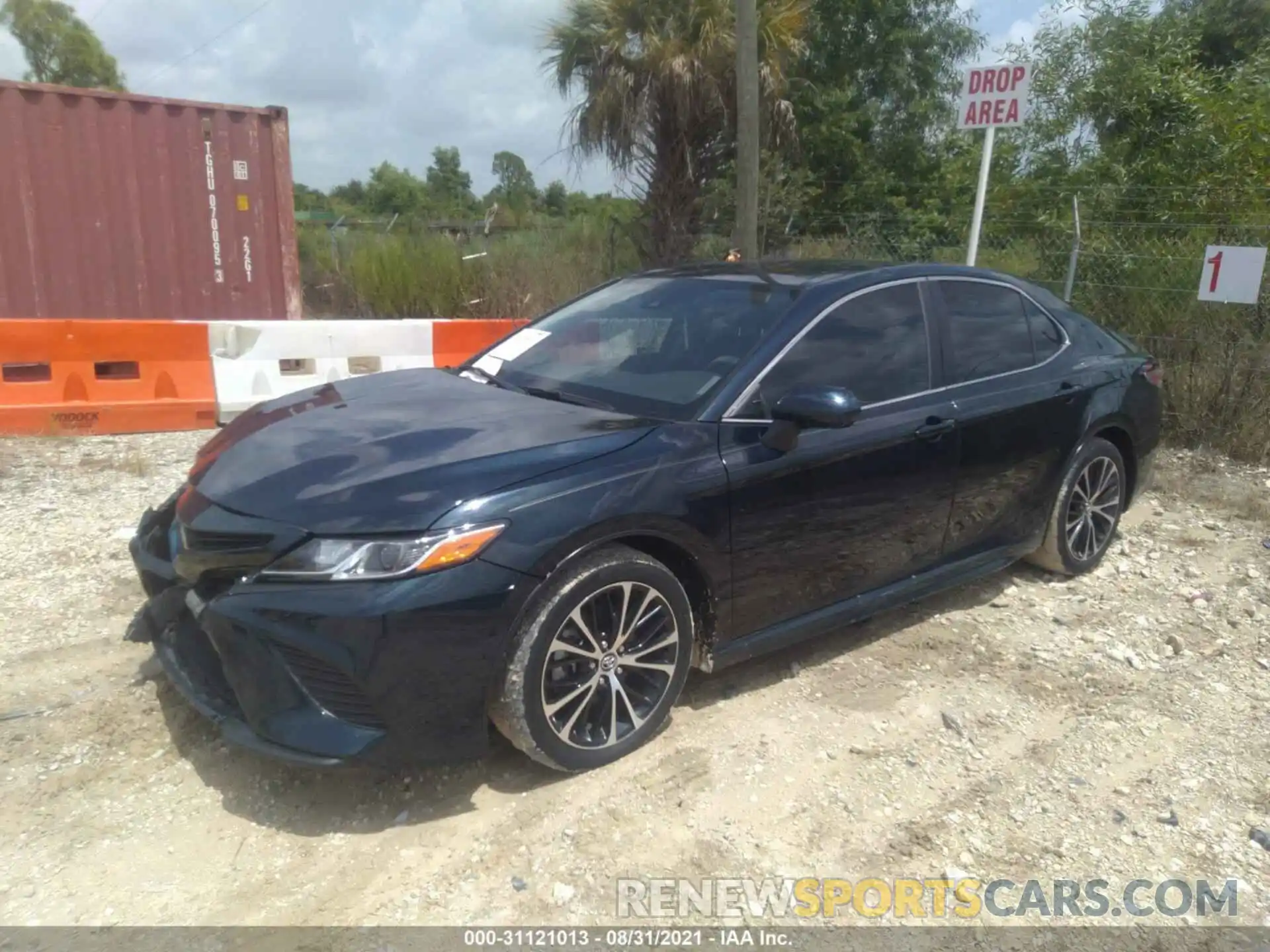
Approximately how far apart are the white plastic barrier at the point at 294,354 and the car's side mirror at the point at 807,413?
442cm

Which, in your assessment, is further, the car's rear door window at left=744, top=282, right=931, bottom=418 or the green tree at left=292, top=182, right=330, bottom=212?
the green tree at left=292, top=182, right=330, bottom=212

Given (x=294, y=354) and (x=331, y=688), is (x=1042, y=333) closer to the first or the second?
(x=331, y=688)

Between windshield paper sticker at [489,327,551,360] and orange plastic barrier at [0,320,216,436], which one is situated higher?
windshield paper sticker at [489,327,551,360]

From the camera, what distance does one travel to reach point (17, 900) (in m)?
2.60

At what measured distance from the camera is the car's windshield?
Answer: 361 centimetres

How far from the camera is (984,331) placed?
4410 millimetres

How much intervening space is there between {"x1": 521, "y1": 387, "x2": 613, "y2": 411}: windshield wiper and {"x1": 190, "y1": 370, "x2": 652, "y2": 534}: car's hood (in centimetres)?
5

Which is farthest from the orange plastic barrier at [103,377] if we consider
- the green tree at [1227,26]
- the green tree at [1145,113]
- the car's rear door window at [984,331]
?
the green tree at [1227,26]

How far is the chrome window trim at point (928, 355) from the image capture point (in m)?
3.47

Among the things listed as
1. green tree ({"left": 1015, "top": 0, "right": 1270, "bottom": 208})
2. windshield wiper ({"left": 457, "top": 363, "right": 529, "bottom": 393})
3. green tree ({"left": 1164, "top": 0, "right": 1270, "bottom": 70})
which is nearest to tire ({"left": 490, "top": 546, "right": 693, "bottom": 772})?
windshield wiper ({"left": 457, "top": 363, "right": 529, "bottom": 393})

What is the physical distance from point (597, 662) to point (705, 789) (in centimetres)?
55

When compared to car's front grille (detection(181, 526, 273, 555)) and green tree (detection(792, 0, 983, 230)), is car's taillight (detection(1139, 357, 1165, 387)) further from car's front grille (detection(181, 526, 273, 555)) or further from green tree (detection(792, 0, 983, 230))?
green tree (detection(792, 0, 983, 230))

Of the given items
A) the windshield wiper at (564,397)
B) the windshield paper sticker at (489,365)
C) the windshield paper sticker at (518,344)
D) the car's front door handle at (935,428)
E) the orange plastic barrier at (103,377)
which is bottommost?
the orange plastic barrier at (103,377)

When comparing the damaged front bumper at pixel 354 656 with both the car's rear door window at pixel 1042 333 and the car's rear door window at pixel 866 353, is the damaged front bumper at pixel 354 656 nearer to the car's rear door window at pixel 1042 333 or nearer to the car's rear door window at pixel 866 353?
the car's rear door window at pixel 866 353
